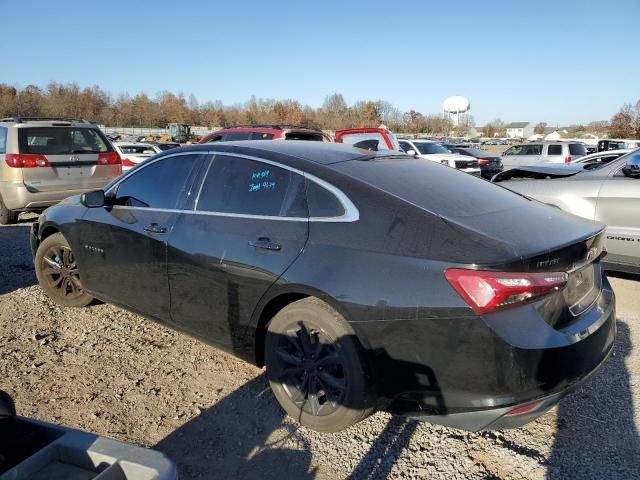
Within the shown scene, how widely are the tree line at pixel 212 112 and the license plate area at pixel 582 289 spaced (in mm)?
63256

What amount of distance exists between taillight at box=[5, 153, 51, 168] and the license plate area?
7.90m

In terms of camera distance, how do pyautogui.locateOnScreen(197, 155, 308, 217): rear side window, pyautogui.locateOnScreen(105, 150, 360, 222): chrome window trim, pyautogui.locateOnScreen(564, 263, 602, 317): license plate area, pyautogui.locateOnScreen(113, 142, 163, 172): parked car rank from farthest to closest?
pyautogui.locateOnScreen(113, 142, 163, 172): parked car, pyautogui.locateOnScreen(197, 155, 308, 217): rear side window, pyautogui.locateOnScreen(105, 150, 360, 222): chrome window trim, pyautogui.locateOnScreen(564, 263, 602, 317): license plate area

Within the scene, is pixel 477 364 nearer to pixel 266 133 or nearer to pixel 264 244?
pixel 264 244

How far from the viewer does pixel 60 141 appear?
8.24 metres

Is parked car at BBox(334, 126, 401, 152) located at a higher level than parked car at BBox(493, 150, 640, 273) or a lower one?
higher

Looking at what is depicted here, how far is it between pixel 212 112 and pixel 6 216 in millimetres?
90812

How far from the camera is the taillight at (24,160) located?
25.5 feet

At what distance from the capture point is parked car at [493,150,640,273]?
520 centimetres

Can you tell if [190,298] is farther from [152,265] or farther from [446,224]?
[446,224]

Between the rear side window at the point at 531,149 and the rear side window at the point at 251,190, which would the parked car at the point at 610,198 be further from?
the rear side window at the point at 531,149

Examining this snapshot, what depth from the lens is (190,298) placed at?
3309 mm

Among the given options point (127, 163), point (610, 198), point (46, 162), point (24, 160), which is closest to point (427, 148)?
point (127, 163)

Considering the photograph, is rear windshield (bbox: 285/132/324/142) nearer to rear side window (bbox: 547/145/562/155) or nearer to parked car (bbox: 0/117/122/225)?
parked car (bbox: 0/117/122/225)

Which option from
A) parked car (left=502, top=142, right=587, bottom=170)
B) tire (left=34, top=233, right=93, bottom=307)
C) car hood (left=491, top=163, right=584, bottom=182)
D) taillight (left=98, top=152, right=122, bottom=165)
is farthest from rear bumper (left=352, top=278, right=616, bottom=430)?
parked car (left=502, top=142, right=587, bottom=170)
